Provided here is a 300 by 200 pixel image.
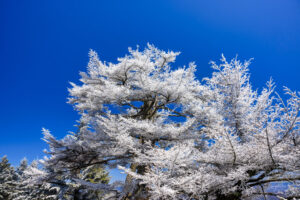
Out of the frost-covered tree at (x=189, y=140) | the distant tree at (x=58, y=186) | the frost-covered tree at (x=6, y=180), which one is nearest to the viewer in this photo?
the frost-covered tree at (x=189, y=140)

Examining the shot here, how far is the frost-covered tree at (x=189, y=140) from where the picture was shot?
2854 mm

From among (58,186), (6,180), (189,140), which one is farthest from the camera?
(6,180)

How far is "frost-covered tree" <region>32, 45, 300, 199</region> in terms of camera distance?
2.85 m

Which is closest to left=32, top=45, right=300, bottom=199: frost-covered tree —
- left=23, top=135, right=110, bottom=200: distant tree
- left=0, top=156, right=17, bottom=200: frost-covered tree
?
left=23, top=135, right=110, bottom=200: distant tree

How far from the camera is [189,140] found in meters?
5.61

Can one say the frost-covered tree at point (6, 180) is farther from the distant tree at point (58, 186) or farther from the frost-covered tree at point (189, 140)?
the frost-covered tree at point (189, 140)

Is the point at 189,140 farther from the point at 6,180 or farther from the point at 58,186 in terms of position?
the point at 6,180

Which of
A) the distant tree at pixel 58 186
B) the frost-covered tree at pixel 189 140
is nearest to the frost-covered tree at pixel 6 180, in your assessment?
the distant tree at pixel 58 186

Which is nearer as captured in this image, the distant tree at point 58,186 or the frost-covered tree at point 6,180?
the distant tree at point 58,186

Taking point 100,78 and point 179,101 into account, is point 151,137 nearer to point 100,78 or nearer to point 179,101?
point 179,101

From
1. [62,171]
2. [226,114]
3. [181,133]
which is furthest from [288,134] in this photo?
[62,171]

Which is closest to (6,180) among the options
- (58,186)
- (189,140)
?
(58,186)

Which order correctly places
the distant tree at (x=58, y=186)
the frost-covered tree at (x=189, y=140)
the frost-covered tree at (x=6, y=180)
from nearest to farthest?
the frost-covered tree at (x=189, y=140)
the distant tree at (x=58, y=186)
the frost-covered tree at (x=6, y=180)

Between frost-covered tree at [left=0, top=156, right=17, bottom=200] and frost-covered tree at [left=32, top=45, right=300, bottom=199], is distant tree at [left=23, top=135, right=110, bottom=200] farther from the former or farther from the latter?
frost-covered tree at [left=0, top=156, right=17, bottom=200]
